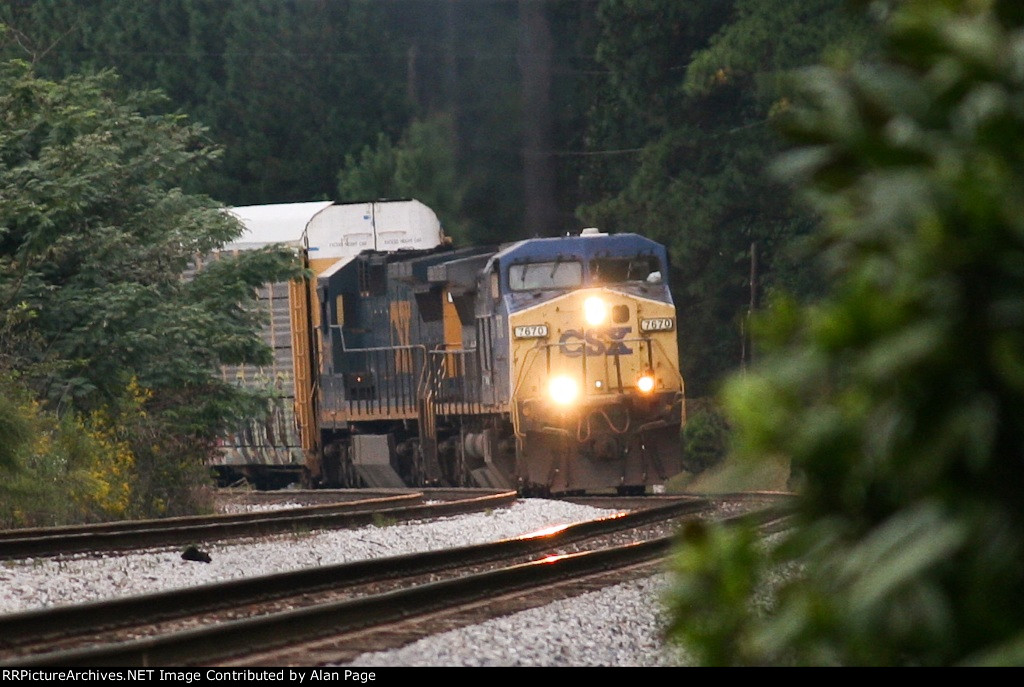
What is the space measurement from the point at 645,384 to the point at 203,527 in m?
7.14

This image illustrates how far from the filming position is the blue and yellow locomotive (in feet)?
61.1

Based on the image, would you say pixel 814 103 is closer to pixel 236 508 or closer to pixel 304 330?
pixel 236 508

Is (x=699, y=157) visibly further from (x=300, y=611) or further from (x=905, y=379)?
(x=905, y=379)

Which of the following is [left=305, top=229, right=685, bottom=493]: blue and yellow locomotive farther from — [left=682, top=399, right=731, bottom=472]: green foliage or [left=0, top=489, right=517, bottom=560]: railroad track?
[left=682, top=399, right=731, bottom=472]: green foliage

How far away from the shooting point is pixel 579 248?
19344mm

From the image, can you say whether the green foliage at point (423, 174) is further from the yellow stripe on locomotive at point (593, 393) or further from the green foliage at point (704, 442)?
the yellow stripe on locomotive at point (593, 393)

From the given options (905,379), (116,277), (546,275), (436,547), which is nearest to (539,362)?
(546,275)

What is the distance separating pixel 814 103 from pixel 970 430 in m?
0.69

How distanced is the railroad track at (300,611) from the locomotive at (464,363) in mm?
6226

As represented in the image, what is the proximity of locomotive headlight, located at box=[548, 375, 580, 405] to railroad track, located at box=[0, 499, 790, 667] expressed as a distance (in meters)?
6.09

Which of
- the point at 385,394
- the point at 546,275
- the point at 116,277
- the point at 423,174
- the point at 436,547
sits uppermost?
the point at 423,174

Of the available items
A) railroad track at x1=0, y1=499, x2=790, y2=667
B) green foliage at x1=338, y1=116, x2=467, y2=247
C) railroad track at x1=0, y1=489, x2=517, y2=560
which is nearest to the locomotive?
railroad track at x1=0, y1=489, x2=517, y2=560

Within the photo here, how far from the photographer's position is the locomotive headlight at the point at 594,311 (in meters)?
18.9

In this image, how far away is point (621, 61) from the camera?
3416cm
